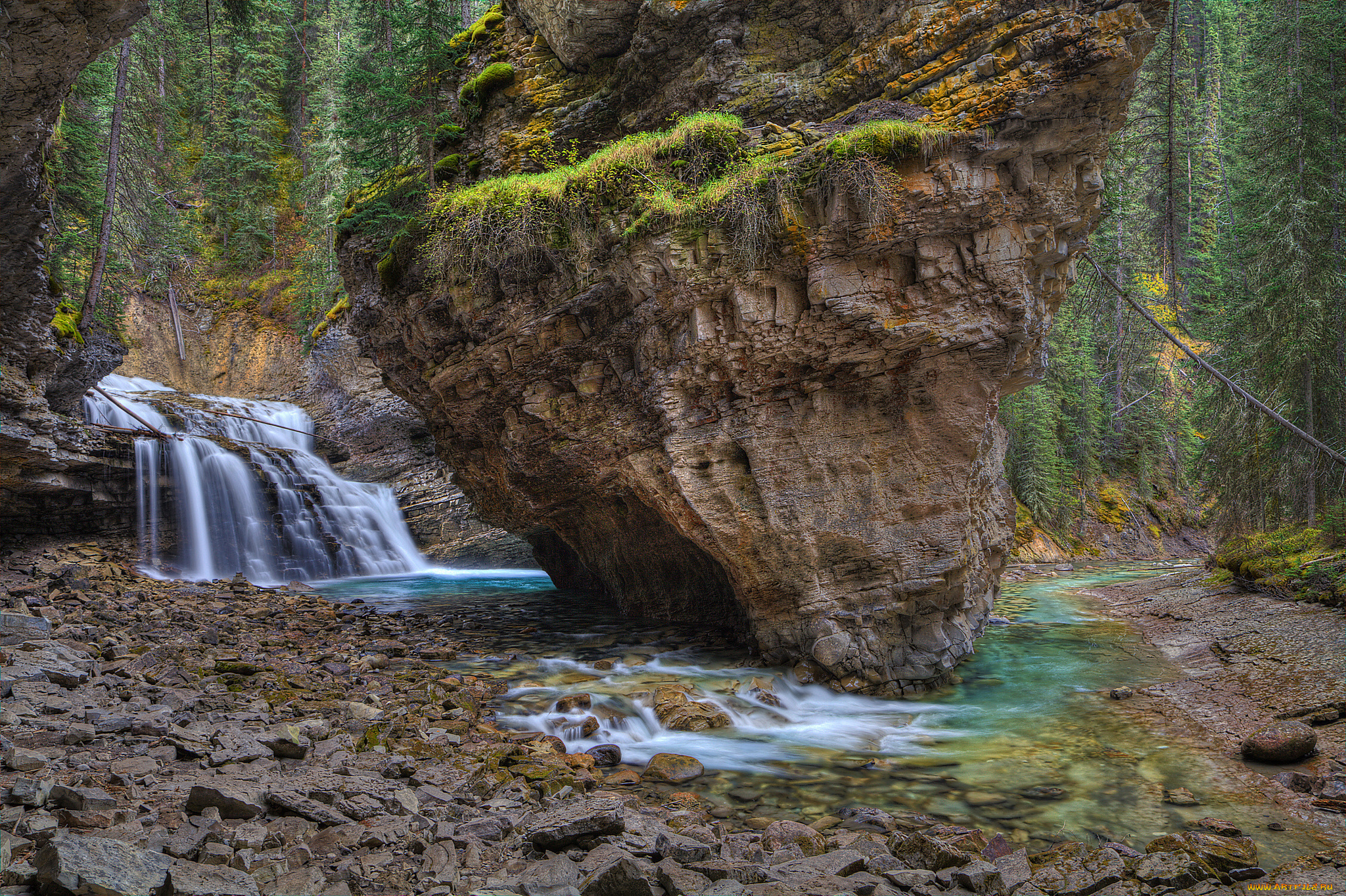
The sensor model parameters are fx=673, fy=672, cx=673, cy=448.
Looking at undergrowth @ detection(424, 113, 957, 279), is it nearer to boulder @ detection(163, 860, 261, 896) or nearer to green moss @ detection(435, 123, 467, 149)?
green moss @ detection(435, 123, 467, 149)

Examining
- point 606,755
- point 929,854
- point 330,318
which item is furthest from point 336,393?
point 929,854

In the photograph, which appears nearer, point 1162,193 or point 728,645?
point 728,645

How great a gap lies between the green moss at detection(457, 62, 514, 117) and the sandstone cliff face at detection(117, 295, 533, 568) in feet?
41.1

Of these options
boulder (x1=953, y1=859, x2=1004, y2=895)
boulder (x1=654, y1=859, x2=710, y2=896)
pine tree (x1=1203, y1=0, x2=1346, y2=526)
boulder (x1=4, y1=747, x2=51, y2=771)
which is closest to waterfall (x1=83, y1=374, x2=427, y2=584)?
boulder (x1=4, y1=747, x2=51, y2=771)

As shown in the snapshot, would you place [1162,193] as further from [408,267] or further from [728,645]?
[408,267]

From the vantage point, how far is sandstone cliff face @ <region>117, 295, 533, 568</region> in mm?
23844

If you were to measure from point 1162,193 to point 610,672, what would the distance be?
42.3 ft

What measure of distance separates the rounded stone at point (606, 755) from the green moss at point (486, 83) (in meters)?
10.6

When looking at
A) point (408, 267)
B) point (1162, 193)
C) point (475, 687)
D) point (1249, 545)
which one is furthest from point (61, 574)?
point (1249, 545)

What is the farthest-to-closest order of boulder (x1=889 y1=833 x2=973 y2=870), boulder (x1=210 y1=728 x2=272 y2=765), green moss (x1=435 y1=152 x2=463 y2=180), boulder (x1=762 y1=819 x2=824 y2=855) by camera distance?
green moss (x1=435 y1=152 x2=463 y2=180) < boulder (x1=210 y1=728 x2=272 y2=765) < boulder (x1=762 y1=819 x2=824 y2=855) < boulder (x1=889 y1=833 x2=973 y2=870)

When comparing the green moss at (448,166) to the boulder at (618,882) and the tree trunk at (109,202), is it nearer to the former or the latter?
the tree trunk at (109,202)

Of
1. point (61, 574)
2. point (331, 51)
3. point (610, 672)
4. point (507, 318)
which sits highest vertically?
point (331, 51)

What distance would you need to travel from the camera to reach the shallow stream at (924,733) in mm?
5535

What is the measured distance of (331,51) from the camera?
3597cm
